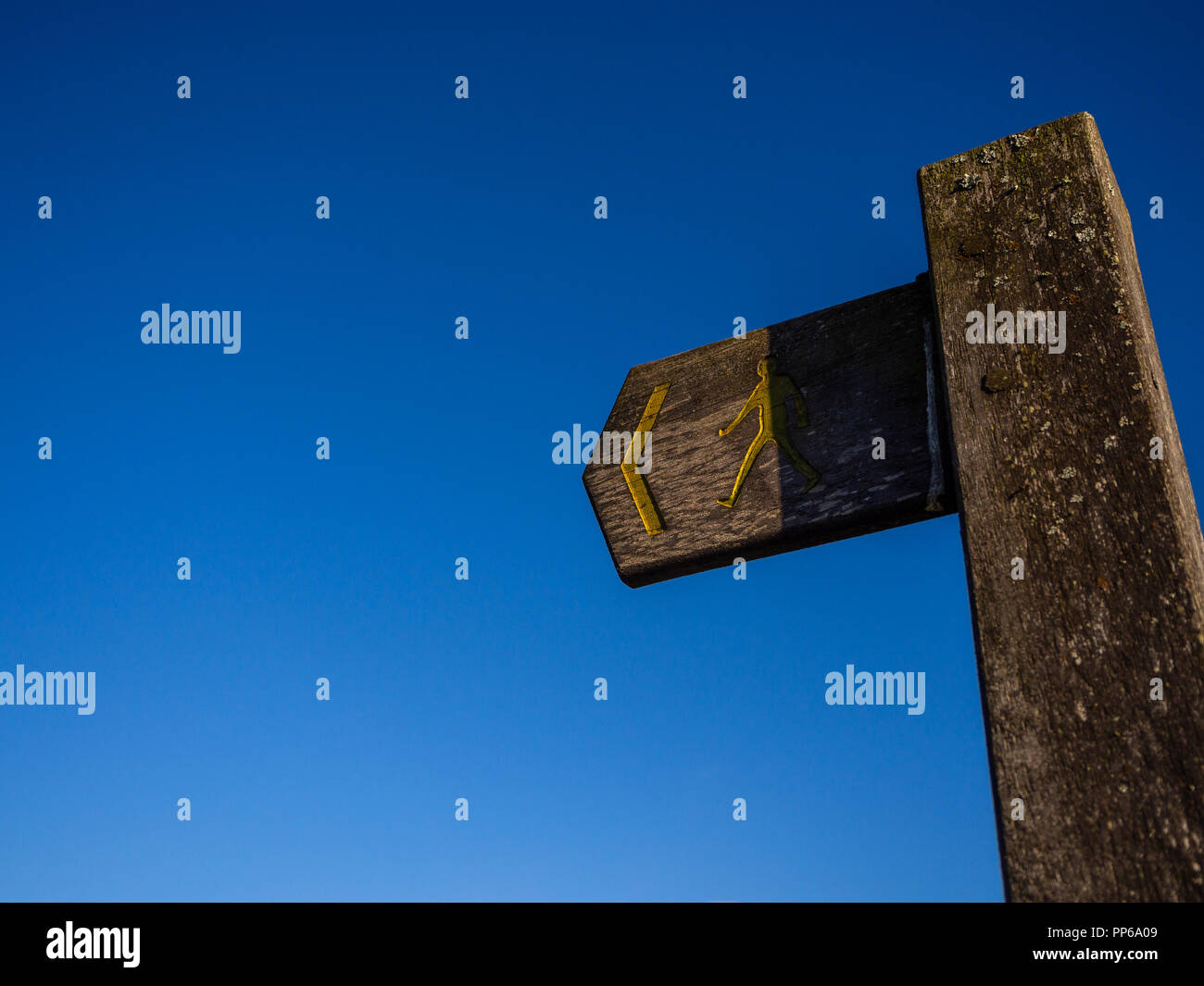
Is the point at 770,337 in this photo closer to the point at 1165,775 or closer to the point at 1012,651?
the point at 1012,651

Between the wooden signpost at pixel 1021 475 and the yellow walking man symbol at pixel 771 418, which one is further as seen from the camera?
the yellow walking man symbol at pixel 771 418

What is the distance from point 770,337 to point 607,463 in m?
0.38

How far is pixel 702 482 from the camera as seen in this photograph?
1.37m

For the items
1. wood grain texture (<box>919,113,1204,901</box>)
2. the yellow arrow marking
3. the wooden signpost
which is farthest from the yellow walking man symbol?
wood grain texture (<box>919,113,1204,901</box>)

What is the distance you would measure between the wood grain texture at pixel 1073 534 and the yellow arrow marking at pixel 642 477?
0.53 metres

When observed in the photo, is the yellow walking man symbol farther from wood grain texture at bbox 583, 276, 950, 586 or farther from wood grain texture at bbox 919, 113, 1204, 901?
wood grain texture at bbox 919, 113, 1204, 901

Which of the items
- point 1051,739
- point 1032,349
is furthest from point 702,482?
point 1051,739

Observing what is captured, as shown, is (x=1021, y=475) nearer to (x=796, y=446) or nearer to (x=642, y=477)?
(x=796, y=446)

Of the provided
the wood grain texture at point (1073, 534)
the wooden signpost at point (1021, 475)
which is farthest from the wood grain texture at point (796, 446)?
the wood grain texture at point (1073, 534)

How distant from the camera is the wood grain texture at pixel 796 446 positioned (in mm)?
1206

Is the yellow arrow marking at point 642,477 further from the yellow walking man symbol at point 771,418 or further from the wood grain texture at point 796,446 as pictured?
the yellow walking man symbol at point 771,418

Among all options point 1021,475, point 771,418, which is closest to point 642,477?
point 771,418
